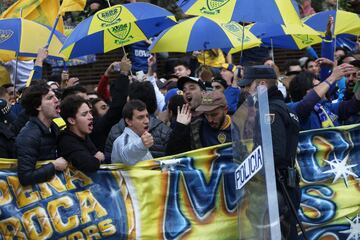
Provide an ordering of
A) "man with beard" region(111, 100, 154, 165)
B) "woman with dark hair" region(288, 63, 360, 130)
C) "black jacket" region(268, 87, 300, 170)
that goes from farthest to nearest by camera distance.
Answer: "woman with dark hair" region(288, 63, 360, 130) < "man with beard" region(111, 100, 154, 165) < "black jacket" region(268, 87, 300, 170)

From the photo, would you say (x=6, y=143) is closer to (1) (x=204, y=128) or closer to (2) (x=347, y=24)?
(1) (x=204, y=128)

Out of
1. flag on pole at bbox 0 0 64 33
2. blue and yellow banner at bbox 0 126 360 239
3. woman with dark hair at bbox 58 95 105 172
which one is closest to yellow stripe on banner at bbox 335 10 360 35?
flag on pole at bbox 0 0 64 33

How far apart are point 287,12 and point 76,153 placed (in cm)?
314

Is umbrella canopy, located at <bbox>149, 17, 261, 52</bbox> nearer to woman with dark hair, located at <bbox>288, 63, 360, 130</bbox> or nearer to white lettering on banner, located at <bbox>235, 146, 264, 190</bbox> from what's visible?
woman with dark hair, located at <bbox>288, 63, 360, 130</bbox>

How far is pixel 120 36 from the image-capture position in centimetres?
962

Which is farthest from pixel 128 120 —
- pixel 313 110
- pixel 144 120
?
pixel 313 110

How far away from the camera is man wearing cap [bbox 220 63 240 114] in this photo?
962 cm

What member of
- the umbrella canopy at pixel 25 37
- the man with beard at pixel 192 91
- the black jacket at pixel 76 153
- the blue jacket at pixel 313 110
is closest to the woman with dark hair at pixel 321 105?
the blue jacket at pixel 313 110

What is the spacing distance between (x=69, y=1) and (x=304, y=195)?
3765 mm

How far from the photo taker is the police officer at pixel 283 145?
6422 millimetres

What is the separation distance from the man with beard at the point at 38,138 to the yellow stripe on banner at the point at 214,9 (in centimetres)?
232

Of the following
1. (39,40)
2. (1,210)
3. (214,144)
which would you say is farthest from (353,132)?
(39,40)

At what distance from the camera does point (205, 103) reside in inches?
299

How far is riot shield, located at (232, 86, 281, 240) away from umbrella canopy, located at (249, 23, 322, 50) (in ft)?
13.7
